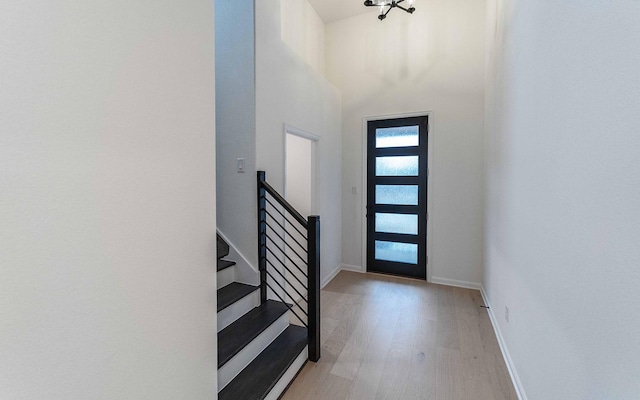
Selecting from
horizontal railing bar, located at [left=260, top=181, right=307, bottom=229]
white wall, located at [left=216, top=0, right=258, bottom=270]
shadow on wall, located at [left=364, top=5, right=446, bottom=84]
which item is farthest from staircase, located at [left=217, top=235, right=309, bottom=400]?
shadow on wall, located at [left=364, top=5, right=446, bottom=84]

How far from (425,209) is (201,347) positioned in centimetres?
324

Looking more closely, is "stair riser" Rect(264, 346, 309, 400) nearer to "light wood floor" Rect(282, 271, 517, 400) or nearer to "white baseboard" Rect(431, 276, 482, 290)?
"light wood floor" Rect(282, 271, 517, 400)

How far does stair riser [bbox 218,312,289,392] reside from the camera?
1.62 m

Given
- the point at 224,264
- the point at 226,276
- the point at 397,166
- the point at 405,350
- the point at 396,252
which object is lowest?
the point at 405,350

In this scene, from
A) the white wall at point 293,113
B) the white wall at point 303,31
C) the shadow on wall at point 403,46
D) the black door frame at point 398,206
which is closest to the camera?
the white wall at point 293,113

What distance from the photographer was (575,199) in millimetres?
1103

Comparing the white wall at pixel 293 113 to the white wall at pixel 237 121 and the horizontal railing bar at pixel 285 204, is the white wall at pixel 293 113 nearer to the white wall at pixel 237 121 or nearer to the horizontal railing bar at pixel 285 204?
the white wall at pixel 237 121

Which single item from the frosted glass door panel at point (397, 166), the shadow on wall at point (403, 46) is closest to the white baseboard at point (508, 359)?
the frosted glass door panel at point (397, 166)

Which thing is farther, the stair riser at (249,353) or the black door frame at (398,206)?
the black door frame at (398,206)

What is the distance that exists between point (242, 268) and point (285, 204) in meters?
0.76

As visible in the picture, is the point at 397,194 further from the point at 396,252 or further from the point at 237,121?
the point at 237,121

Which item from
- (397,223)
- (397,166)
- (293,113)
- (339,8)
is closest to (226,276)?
(293,113)

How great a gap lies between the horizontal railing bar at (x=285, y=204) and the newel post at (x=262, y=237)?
6 centimetres

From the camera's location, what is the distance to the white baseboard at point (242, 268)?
7.76 feet
